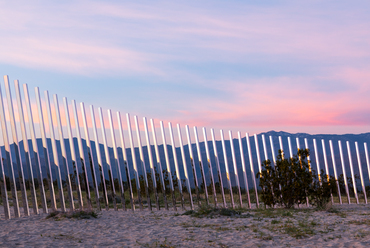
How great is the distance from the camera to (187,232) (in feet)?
25.1

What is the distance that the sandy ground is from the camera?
21.7 feet

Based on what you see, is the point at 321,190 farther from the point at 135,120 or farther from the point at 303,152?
the point at 135,120

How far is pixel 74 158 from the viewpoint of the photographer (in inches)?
450

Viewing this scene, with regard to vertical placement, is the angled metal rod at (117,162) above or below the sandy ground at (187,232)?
above

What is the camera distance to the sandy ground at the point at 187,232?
6.61 meters

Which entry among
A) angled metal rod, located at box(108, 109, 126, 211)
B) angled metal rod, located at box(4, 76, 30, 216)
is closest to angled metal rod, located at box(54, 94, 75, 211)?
angled metal rod, located at box(4, 76, 30, 216)

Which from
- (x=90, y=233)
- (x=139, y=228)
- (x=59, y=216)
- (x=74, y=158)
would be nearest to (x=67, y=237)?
(x=90, y=233)

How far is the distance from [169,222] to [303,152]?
225 inches

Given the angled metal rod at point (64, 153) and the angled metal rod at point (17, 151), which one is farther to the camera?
the angled metal rod at point (64, 153)

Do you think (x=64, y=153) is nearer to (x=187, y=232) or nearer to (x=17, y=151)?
(x=17, y=151)

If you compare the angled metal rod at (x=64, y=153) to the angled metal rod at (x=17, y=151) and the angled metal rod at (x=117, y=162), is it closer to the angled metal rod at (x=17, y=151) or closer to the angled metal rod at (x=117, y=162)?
the angled metal rod at (x=17, y=151)

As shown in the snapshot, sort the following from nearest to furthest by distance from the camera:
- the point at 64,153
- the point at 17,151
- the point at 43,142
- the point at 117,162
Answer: the point at 17,151 → the point at 43,142 → the point at 64,153 → the point at 117,162

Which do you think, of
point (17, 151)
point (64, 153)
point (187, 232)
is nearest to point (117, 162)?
Answer: point (64, 153)

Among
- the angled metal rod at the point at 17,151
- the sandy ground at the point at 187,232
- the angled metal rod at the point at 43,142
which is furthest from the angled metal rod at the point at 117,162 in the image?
the angled metal rod at the point at 17,151
